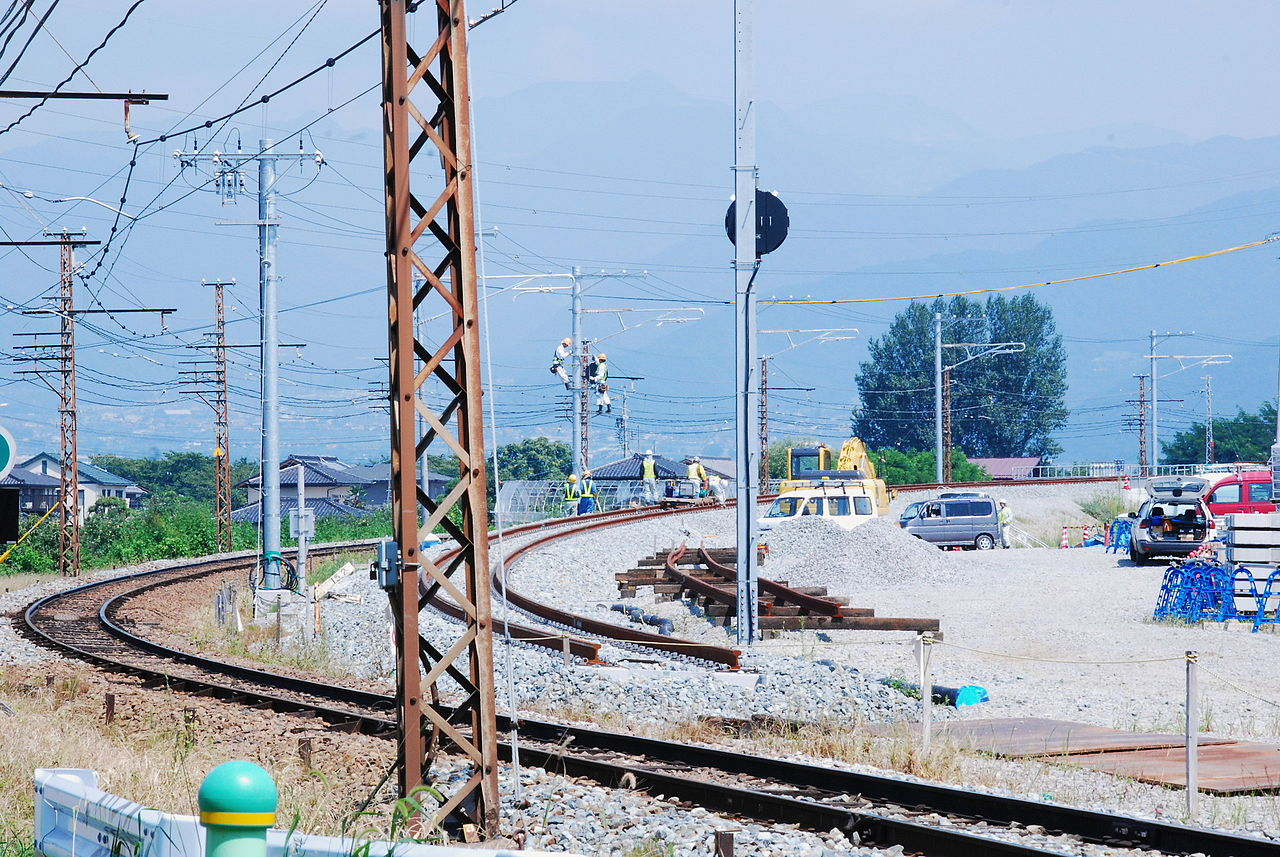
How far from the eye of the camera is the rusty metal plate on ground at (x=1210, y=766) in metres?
10.4

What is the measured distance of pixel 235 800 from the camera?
3.89 m

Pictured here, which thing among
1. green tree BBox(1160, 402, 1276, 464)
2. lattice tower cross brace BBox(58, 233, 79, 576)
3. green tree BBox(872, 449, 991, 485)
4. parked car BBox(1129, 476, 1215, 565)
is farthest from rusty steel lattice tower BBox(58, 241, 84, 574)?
green tree BBox(1160, 402, 1276, 464)

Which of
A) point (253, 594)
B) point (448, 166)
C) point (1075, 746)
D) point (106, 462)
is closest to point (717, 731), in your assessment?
point (1075, 746)

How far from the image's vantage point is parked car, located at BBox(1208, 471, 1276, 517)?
133 feet

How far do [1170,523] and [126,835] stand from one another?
113 ft

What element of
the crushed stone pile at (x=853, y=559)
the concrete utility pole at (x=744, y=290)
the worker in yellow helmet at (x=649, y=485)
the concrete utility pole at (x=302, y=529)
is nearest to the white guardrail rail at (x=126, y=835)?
the concrete utility pole at (x=744, y=290)

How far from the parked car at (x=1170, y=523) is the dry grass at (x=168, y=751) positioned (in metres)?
26.4

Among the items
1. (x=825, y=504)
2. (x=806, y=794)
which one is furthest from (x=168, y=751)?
(x=825, y=504)

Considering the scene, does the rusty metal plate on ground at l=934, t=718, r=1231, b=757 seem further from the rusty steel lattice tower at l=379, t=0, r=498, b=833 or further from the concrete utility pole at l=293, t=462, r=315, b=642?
the concrete utility pole at l=293, t=462, r=315, b=642

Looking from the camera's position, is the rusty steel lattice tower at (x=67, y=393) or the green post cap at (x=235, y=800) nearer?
the green post cap at (x=235, y=800)

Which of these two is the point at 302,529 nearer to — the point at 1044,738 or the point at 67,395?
the point at 1044,738

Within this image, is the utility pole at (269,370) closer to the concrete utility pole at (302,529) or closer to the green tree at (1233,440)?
the concrete utility pole at (302,529)

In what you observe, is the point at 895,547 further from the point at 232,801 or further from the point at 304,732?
the point at 232,801

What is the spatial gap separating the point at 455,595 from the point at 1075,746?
661 cm
